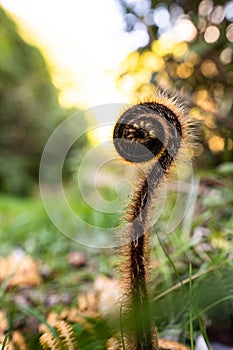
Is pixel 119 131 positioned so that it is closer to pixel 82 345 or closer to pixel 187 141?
pixel 187 141

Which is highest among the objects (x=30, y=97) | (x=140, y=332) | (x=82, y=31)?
(x=30, y=97)

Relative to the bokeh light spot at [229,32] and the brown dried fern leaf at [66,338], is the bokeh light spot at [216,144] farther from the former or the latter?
the brown dried fern leaf at [66,338]

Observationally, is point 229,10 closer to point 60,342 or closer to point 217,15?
point 217,15

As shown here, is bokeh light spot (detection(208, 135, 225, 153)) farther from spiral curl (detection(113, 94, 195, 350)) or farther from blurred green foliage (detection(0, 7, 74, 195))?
blurred green foliage (detection(0, 7, 74, 195))

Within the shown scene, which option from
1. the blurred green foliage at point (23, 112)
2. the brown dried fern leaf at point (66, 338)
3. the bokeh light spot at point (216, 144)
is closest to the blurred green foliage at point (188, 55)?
the bokeh light spot at point (216, 144)

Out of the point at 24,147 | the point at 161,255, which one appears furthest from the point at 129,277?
the point at 24,147

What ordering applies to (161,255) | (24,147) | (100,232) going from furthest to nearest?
(24,147) → (100,232) → (161,255)

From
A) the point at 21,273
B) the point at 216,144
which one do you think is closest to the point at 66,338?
the point at 21,273
